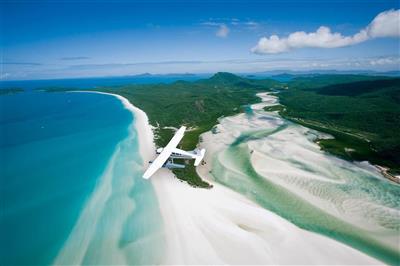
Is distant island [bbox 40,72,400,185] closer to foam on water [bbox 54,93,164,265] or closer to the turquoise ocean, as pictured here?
foam on water [bbox 54,93,164,265]

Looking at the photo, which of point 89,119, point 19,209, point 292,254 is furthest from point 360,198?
point 89,119

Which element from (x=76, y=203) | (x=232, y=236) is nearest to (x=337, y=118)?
(x=232, y=236)

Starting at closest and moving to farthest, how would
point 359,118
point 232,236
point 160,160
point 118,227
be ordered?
point 232,236 < point 118,227 < point 160,160 < point 359,118


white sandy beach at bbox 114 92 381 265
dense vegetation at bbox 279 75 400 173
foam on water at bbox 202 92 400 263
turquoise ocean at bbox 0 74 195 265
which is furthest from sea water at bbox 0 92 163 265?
dense vegetation at bbox 279 75 400 173

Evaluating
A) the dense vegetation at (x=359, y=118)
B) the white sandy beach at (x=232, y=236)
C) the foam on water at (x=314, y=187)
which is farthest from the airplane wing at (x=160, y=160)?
the dense vegetation at (x=359, y=118)

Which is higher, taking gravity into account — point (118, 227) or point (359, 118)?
point (359, 118)

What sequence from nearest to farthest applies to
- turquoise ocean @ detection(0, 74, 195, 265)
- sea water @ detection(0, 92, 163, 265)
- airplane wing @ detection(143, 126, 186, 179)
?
turquoise ocean @ detection(0, 74, 195, 265)
sea water @ detection(0, 92, 163, 265)
airplane wing @ detection(143, 126, 186, 179)

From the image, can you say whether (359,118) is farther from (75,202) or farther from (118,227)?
(75,202)
